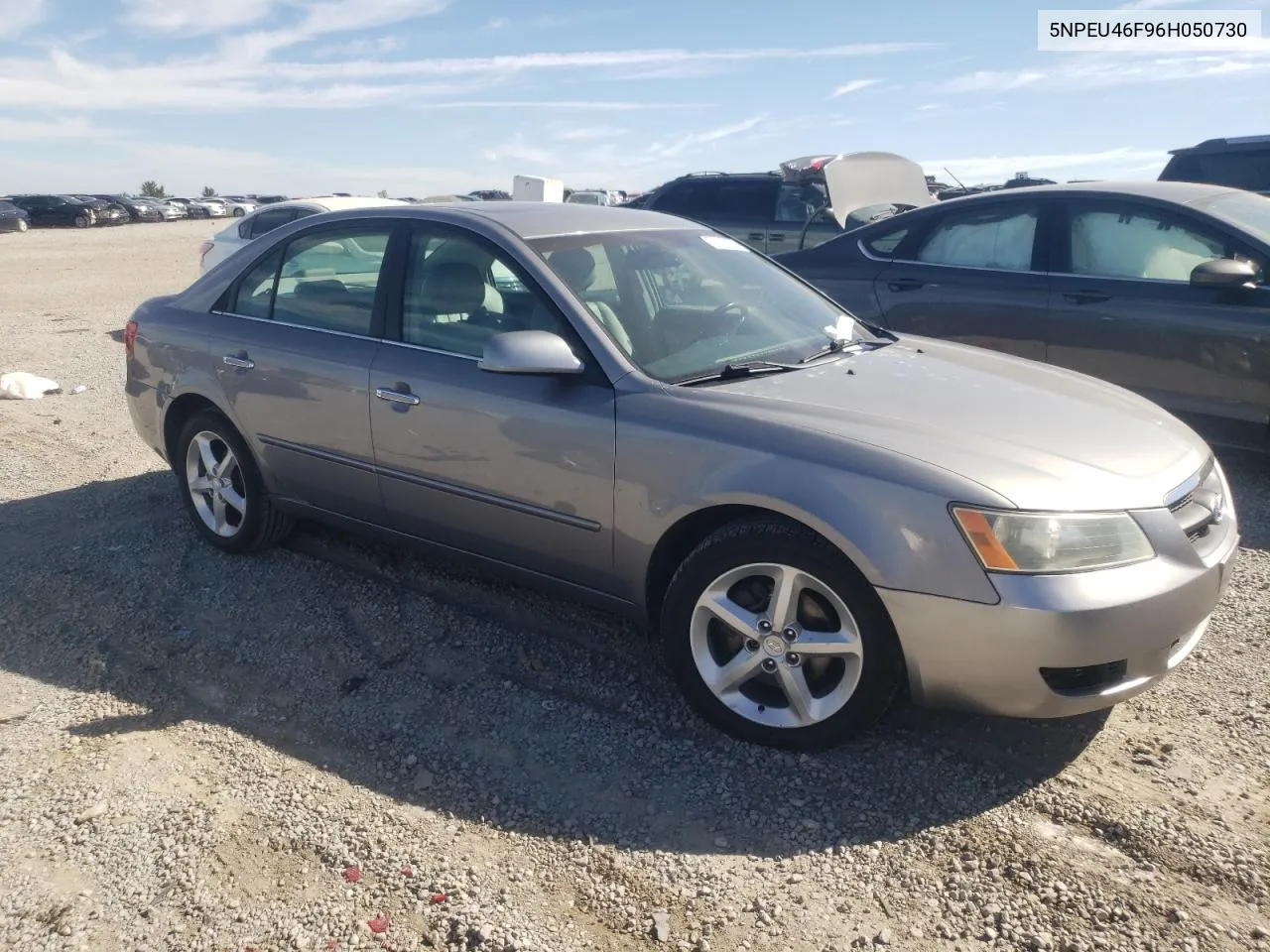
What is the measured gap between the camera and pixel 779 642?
3105mm

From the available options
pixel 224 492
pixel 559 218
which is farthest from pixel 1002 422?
pixel 224 492

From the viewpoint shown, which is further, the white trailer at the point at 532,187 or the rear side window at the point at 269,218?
the white trailer at the point at 532,187

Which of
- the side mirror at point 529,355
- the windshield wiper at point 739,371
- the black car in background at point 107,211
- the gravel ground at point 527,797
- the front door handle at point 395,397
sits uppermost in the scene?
the black car in background at point 107,211

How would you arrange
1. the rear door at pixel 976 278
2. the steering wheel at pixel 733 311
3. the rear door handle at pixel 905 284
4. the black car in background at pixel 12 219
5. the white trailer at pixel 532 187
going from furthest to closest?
1. the black car in background at pixel 12 219
2. the white trailer at pixel 532 187
3. the rear door handle at pixel 905 284
4. the rear door at pixel 976 278
5. the steering wheel at pixel 733 311

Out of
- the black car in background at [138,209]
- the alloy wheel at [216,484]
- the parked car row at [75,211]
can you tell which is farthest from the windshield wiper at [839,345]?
the black car in background at [138,209]

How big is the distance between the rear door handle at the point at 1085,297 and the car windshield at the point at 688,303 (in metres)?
2.17

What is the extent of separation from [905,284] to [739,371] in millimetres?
3397

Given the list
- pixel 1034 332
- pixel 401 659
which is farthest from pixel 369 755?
pixel 1034 332

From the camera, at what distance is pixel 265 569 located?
15.5 ft

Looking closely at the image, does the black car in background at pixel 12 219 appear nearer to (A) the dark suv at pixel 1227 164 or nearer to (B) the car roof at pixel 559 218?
(A) the dark suv at pixel 1227 164

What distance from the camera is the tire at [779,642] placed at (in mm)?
2975

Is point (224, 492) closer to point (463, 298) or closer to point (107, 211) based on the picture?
point (463, 298)

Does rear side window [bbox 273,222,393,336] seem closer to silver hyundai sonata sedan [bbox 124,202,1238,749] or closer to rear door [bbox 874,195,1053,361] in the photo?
silver hyundai sonata sedan [bbox 124,202,1238,749]

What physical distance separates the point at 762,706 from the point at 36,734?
2357 mm
